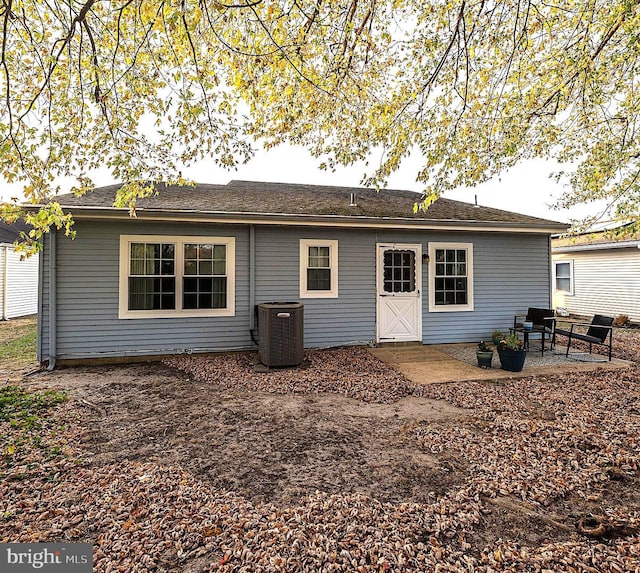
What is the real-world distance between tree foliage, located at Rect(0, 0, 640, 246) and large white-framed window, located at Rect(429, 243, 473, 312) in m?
2.25

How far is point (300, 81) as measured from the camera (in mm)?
4699

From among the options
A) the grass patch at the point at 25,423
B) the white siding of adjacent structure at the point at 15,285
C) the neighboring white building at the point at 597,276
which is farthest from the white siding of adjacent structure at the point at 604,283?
the white siding of adjacent structure at the point at 15,285

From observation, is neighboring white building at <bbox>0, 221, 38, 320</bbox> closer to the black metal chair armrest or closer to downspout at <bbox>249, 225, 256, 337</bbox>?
downspout at <bbox>249, 225, 256, 337</bbox>

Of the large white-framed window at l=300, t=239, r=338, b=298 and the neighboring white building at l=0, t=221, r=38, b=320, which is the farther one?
the neighboring white building at l=0, t=221, r=38, b=320

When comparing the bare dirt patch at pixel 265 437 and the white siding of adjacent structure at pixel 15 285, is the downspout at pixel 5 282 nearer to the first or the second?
the white siding of adjacent structure at pixel 15 285

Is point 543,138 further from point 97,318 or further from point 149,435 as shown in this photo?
point 97,318

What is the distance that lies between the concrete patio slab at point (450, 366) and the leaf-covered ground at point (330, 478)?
679mm

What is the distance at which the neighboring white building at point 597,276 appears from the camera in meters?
11.4

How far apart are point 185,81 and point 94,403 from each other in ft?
13.9

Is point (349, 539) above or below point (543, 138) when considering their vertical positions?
below

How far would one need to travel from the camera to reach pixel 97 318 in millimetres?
6352

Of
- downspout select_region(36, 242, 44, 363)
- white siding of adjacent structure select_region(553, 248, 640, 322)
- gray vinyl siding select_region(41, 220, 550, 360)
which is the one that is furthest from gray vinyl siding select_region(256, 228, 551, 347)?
white siding of adjacent structure select_region(553, 248, 640, 322)

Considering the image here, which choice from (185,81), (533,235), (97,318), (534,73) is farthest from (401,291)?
(97,318)

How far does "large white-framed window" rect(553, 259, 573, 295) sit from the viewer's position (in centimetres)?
1373
